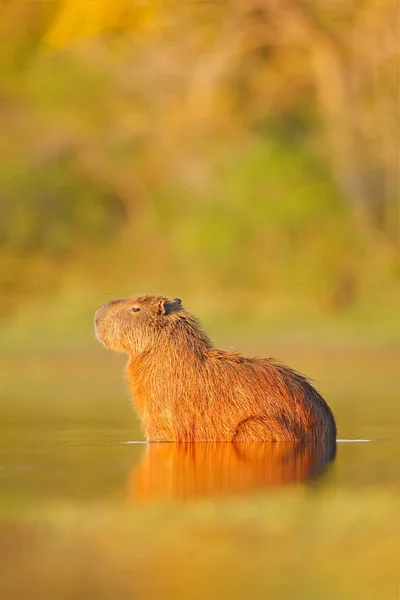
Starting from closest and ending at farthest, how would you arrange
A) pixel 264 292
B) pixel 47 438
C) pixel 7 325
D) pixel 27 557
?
pixel 27 557, pixel 47 438, pixel 7 325, pixel 264 292

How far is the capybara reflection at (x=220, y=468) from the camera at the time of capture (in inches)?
219

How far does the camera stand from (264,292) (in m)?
19.0

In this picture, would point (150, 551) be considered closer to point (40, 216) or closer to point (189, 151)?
point (40, 216)

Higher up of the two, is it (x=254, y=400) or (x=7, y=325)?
(x=7, y=325)

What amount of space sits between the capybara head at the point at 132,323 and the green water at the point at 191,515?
1.58ft

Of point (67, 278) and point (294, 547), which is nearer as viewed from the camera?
point (294, 547)

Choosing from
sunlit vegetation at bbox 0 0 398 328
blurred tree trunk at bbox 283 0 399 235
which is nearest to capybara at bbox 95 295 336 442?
sunlit vegetation at bbox 0 0 398 328

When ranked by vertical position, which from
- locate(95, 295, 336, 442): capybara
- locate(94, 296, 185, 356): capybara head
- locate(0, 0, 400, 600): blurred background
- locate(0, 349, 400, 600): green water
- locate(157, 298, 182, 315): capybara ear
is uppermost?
locate(0, 0, 400, 600): blurred background

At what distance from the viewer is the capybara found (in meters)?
6.95

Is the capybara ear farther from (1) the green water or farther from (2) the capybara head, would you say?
(1) the green water

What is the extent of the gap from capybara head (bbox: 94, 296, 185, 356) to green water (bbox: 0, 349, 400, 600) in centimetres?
48

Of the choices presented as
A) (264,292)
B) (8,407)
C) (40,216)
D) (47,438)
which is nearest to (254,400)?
(47,438)

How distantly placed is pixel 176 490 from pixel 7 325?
12.1 meters

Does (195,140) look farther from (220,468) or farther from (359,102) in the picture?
(220,468)
